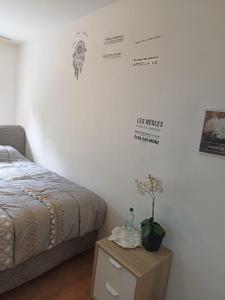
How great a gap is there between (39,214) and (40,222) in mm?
62

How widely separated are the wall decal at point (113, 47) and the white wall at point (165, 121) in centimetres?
6

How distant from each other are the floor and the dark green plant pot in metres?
0.69

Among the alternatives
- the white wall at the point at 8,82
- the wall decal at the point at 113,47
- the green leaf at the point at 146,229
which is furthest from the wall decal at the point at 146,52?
the white wall at the point at 8,82

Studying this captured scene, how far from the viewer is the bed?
1.58 metres

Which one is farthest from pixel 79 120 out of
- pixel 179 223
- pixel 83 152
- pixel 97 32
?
pixel 179 223

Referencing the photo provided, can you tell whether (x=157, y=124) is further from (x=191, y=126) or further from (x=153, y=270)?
(x=153, y=270)

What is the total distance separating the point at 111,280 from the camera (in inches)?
60.6

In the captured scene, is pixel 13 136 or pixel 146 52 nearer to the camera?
pixel 146 52

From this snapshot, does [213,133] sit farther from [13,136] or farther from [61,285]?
[13,136]

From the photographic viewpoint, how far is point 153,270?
4.73ft

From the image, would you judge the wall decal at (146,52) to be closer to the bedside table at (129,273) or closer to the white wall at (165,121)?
the white wall at (165,121)

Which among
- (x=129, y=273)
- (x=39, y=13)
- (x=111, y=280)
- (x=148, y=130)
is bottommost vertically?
(x=111, y=280)

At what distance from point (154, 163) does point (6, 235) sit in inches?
46.8

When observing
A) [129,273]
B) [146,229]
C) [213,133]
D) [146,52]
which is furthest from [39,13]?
[129,273]
